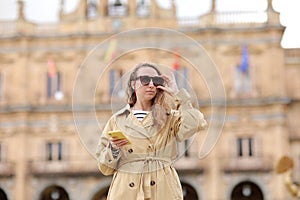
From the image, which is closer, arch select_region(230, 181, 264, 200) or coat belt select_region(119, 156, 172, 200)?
coat belt select_region(119, 156, 172, 200)

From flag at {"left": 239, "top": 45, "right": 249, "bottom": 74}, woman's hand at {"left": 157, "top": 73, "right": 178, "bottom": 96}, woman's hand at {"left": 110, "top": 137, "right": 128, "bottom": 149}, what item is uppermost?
flag at {"left": 239, "top": 45, "right": 249, "bottom": 74}

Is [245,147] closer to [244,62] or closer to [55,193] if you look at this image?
[244,62]

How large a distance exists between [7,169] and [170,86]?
102 ft

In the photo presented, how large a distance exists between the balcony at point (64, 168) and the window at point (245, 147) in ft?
23.8

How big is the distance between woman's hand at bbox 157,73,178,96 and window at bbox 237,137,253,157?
30130 millimetres

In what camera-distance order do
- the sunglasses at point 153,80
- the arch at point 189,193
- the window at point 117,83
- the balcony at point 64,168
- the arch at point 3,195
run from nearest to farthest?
the sunglasses at point 153,80, the window at point 117,83, the balcony at point 64,168, the arch at point 189,193, the arch at point 3,195

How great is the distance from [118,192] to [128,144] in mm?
379

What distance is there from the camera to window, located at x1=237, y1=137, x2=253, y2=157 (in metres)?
35.0

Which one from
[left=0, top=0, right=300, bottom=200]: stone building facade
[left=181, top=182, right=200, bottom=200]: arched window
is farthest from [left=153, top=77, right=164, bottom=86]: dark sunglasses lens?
[left=181, top=182, right=200, bottom=200]: arched window

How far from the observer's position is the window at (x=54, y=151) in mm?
35844

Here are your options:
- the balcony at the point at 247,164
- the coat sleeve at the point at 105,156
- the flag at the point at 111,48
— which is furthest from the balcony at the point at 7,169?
the coat sleeve at the point at 105,156

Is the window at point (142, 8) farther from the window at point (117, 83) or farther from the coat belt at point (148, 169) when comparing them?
the coat belt at point (148, 169)

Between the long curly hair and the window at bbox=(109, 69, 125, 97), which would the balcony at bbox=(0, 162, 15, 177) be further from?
the long curly hair

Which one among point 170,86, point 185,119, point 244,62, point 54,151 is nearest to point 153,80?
point 170,86
